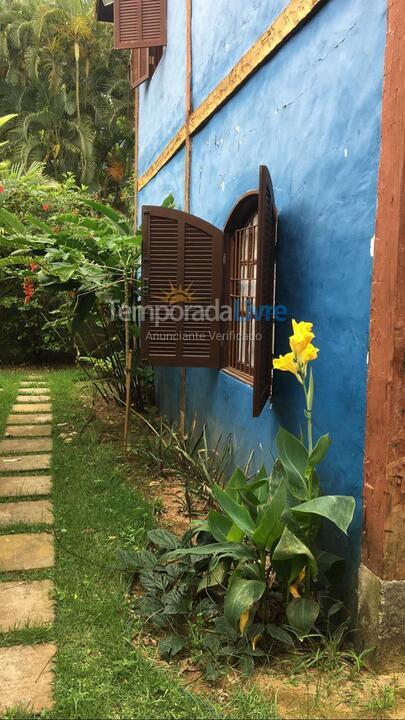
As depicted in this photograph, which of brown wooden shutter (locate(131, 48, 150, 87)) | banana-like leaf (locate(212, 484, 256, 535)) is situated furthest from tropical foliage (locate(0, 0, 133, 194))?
banana-like leaf (locate(212, 484, 256, 535))

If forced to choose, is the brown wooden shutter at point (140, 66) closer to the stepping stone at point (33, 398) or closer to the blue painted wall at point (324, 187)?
the blue painted wall at point (324, 187)

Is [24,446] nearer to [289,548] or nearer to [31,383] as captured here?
[31,383]

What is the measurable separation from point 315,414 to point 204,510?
140 centimetres

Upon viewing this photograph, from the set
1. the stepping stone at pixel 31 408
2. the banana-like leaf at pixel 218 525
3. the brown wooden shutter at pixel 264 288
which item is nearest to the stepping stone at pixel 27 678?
the banana-like leaf at pixel 218 525

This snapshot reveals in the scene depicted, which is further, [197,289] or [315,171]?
[197,289]

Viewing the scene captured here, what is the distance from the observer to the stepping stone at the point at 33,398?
7723 millimetres

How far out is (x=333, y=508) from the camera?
2283 mm

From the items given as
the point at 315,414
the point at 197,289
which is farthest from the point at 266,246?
the point at 197,289

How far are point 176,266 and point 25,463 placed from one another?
86.7 inches

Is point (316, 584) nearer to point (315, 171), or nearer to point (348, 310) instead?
point (348, 310)

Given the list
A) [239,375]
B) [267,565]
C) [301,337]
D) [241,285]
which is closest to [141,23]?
[241,285]

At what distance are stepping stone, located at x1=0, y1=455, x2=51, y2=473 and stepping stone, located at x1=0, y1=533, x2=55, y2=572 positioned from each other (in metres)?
1.37

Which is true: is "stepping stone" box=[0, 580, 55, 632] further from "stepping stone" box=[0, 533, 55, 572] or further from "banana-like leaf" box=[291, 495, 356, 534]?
"banana-like leaf" box=[291, 495, 356, 534]

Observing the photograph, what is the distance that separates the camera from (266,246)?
313 cm
